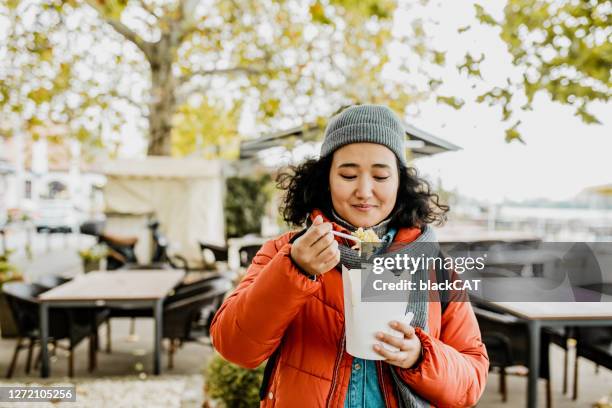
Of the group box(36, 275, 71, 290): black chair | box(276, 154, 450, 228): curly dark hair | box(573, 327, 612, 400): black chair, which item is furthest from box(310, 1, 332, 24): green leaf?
box(36, 275, 71, 290): black chair

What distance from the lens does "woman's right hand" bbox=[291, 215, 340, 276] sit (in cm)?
104

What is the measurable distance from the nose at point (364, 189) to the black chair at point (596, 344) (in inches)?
131

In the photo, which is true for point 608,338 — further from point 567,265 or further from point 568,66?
point 567,265

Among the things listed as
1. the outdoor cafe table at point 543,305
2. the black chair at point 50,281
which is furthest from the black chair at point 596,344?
the black chair at point 50,281

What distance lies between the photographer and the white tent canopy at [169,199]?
10.2 metres

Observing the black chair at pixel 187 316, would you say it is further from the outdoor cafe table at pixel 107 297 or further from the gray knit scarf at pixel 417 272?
the gray knit scarf at pixel 417 272

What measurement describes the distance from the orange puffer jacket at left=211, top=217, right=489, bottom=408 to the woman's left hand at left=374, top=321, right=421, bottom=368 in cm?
2

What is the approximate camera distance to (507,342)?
3656mm

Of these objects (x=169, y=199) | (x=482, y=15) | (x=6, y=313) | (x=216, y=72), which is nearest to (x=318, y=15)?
(x=482, y=15)

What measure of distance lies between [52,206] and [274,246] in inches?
987

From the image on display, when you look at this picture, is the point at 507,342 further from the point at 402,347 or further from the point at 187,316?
the point at 402,347

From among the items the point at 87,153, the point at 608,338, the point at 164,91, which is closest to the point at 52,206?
the point at 87,153

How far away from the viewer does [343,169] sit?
1.28 m

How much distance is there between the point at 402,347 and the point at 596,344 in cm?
345
